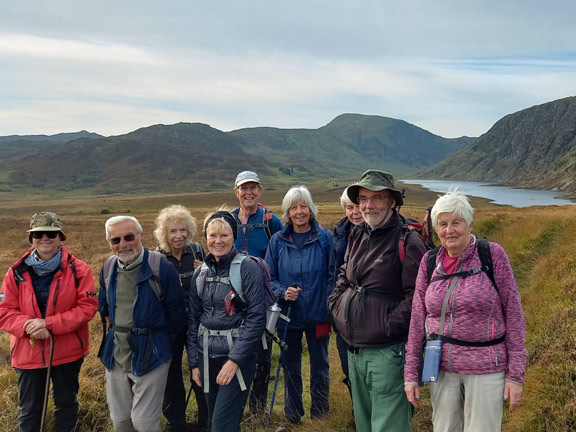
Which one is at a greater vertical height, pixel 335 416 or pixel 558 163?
pixel 558 163

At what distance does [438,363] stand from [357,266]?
101 cm

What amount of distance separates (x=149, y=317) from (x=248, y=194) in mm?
2151

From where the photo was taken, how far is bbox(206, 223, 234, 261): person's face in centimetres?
398

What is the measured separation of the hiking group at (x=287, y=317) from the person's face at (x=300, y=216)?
0.5 inches

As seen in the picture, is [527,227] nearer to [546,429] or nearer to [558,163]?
[546,429]

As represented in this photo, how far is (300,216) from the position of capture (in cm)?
492

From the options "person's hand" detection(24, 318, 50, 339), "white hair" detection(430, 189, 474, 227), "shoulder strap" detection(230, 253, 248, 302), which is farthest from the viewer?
"person's hand" detection(24, 318, 50, 339)

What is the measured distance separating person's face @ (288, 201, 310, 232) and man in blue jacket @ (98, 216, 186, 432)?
1517mm

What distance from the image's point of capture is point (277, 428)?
16.0 feet

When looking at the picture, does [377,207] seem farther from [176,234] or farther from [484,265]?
[176,234]

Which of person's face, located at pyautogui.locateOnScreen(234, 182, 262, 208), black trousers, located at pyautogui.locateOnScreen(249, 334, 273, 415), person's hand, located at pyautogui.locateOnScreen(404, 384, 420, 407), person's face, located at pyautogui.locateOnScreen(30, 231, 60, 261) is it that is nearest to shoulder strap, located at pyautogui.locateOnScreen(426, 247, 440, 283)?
person's hand, located at pyautogui.locateOnScreen(404, 384, 420, 407)

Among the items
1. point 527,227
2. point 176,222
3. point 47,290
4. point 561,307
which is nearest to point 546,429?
point 561,307

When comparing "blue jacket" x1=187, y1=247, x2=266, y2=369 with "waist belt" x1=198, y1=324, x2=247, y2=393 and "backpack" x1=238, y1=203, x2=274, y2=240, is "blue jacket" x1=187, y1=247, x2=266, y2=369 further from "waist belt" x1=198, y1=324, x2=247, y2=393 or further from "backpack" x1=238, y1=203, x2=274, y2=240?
"backpack" x1=238, y1=203, x2=274, y2=240

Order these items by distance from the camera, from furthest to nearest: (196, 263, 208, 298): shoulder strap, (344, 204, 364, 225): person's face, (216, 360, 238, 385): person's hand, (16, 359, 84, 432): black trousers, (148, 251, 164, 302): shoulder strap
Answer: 1. (344, 204, 364, 225): person's face
2. (16, 359, 84, 432): black trousers
3. (148, 251, 164, 302): shoulder strap
4. (196, 263, 208, 298): shoulder strap
5. (216, 360, 238, 385): person's hand
